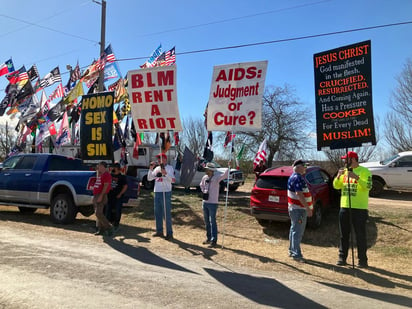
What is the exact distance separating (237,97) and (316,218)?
12.7ft

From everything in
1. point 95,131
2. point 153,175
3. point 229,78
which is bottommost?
point 153,175

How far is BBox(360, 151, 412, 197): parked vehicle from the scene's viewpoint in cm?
1408

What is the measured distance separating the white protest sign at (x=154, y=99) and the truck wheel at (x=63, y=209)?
3.13 m

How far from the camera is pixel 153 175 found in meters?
8.69

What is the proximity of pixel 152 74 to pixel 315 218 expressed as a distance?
5.58m

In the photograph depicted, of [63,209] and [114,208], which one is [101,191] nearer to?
[114,208]

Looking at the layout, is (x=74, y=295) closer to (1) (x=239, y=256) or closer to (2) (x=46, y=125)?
(1) (x=239, y=256)

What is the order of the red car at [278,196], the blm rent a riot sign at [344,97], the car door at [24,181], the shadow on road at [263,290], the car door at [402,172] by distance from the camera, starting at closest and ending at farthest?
the shadow on road at [263,290], the blm rent a riot sign at [344,97], the red car at [278,196], the car door at [24,181], the car door at [402,172]

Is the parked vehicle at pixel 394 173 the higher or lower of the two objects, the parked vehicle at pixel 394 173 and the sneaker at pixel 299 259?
the higher

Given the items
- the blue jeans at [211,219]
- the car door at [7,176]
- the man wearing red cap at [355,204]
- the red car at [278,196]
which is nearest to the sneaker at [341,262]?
the man wearing red cap at [355,204]

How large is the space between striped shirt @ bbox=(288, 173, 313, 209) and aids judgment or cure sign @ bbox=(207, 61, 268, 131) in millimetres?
1548

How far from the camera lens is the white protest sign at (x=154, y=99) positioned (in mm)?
8531

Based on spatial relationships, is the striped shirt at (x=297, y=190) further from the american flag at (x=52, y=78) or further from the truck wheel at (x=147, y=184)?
the american flag at (x=52, y=78)

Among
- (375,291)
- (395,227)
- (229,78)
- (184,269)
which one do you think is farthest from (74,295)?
(395,227)
